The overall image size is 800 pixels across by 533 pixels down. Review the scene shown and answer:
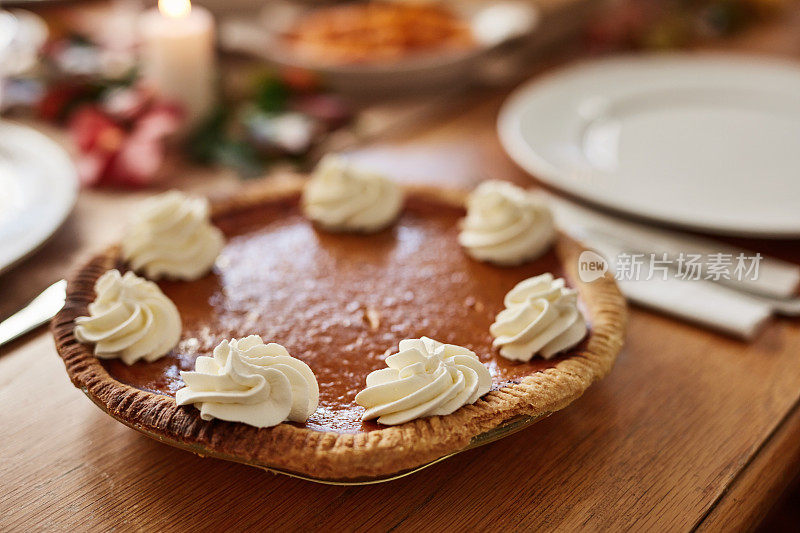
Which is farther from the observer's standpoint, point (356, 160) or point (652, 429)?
point (356, 160)

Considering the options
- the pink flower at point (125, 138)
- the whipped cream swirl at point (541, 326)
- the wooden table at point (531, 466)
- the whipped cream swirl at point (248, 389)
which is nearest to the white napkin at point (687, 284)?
the wooden table at point (531, 466)

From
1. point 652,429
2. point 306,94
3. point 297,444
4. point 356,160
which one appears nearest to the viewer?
point 297,444

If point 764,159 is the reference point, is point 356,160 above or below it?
below

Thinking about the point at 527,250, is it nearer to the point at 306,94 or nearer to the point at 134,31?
the point at 306,94

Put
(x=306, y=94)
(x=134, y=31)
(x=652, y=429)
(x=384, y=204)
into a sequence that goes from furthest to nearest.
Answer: (x=134, y=31) → (x=306, y=94) → (x=384, y=204) → (x=652, y=429)

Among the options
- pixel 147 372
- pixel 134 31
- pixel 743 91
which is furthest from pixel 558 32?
pixel 147 372

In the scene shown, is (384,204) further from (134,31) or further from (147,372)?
(134,31)

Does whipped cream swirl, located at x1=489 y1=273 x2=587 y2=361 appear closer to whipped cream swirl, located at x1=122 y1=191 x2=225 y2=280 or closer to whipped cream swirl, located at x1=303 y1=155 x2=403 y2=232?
whipped cream swirl, located at x1=303 y1=155 x2=403 y2=232

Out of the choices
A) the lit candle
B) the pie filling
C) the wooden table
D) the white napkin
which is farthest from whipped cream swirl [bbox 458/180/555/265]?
the lit candle
